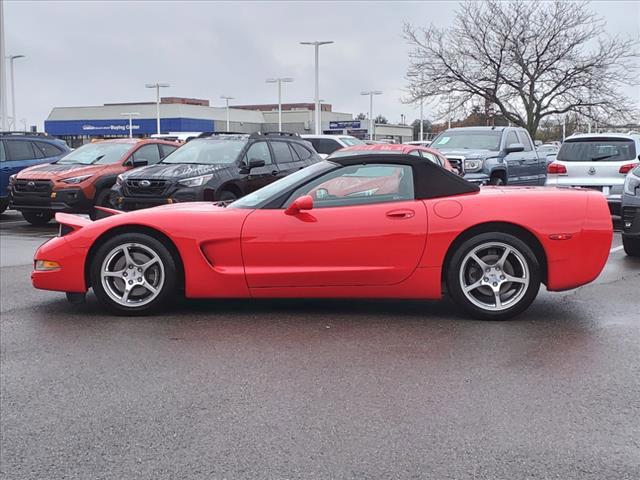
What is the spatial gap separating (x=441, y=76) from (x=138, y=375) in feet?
92.3

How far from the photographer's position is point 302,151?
14.3 meters

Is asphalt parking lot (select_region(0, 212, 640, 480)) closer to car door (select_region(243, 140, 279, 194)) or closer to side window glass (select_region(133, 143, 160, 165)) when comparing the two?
car door (select_region(243, 140, 279, 194))

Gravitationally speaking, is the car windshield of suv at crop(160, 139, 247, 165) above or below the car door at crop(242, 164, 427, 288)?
above

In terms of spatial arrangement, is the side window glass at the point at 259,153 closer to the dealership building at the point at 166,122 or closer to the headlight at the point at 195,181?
the headlight at the point at 195,181

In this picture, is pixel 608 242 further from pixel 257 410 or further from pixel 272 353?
pixel 257 410

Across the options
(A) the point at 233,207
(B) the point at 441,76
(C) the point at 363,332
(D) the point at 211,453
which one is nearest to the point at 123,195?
(A) the point at 233,207

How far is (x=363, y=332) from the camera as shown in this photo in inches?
225

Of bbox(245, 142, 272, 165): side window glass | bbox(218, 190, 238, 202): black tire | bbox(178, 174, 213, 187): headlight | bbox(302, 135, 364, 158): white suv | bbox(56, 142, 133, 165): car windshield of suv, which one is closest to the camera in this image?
bbox(178, 174, 213, 187): headlight

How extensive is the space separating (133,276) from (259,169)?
674 cm

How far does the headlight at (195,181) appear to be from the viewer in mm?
11773

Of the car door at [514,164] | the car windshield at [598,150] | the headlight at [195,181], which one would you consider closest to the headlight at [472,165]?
the car door at [514,164]

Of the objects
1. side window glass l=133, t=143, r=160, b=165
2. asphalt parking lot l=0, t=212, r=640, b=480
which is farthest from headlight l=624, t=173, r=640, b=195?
side window glass l=133, t=143, r=160, b=165

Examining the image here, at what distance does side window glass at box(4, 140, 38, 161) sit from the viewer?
15875 mm

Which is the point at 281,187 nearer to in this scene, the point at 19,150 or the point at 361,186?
the point at 361,186
